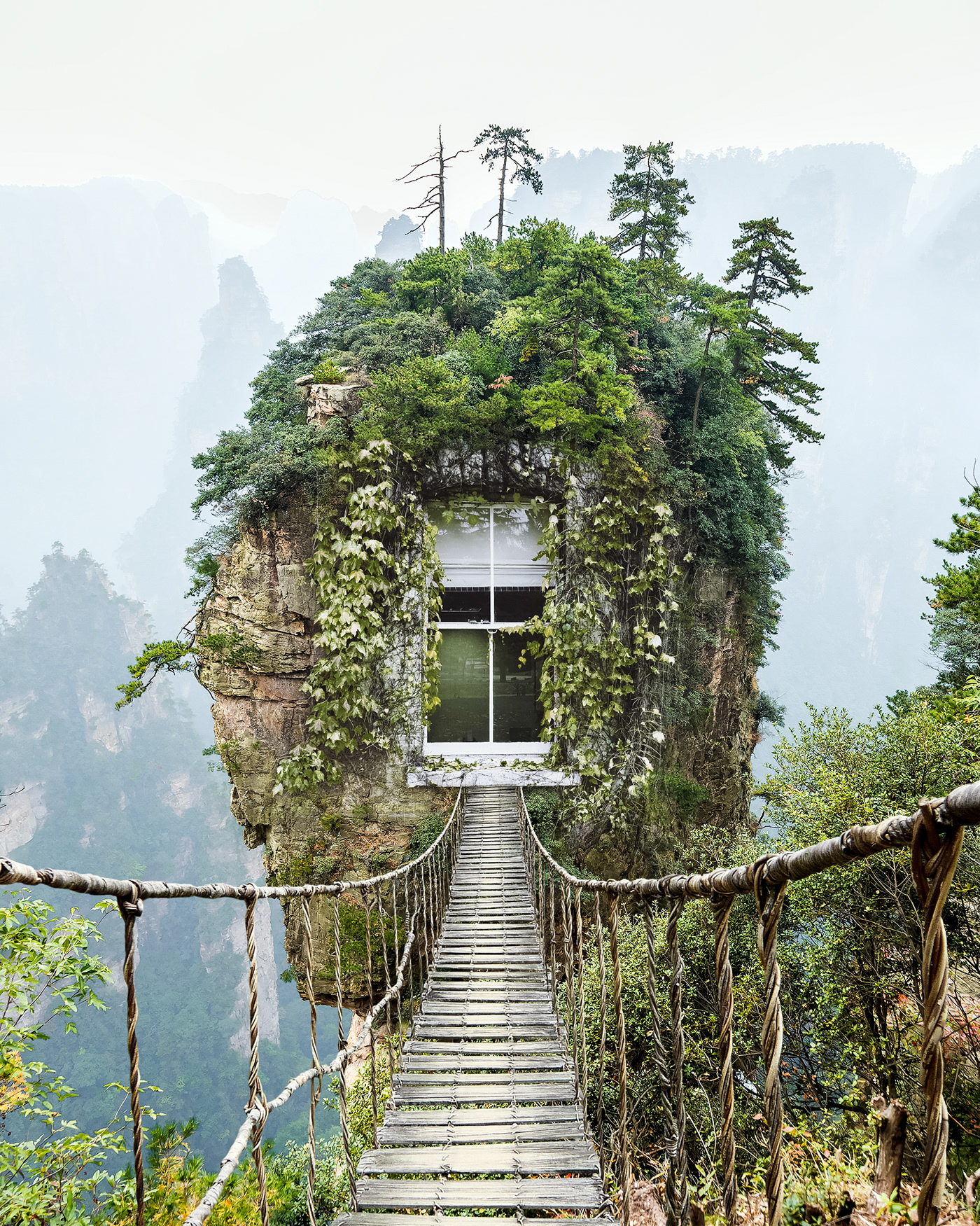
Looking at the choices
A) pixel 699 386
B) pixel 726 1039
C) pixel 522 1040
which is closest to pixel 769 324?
pixel 699 386

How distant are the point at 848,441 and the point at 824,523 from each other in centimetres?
1006

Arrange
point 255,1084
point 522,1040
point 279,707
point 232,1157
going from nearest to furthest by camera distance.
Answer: point 232,1157
point 255,1084
point 522,1040
point 279,707

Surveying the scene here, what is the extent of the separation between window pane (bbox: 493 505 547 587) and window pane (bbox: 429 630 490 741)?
0.72 metres

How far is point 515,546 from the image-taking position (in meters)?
7.06

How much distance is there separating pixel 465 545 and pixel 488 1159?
5.54 meters

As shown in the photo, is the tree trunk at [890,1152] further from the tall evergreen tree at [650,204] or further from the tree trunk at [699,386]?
the tall evergreen tree at [650,204]

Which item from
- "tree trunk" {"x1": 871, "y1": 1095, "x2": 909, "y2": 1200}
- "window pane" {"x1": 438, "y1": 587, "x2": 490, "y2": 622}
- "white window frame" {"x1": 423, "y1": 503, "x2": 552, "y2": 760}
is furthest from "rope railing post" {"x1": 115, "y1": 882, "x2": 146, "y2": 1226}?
"window pane" {"x1": 438, "y1": 587, "x2": 490, "y2": 622}

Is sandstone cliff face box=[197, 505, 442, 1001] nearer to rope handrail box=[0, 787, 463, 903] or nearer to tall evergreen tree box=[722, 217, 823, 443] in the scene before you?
rope handrail box=[0, 787, 463, 903]

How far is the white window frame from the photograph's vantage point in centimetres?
675

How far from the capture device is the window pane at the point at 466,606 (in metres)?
7.05

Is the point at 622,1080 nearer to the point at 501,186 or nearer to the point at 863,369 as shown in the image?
A: the point at 501,186

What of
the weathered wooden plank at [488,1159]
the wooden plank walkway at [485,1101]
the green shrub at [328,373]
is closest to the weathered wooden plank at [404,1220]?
the wooden plank walkway at [485,1101]

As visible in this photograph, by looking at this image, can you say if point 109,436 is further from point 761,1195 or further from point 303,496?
point 761,1195

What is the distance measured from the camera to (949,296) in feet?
204
